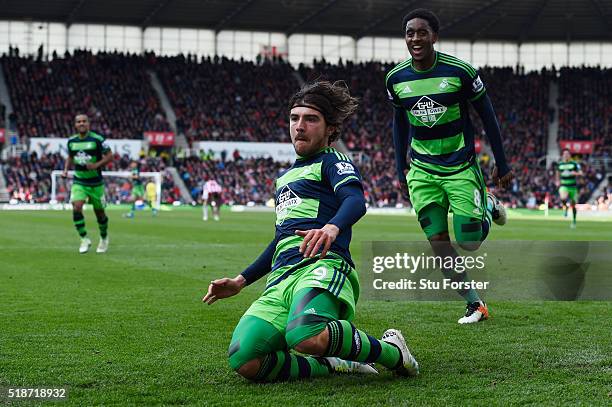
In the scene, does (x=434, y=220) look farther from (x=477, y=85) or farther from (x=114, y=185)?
(x=114, y=185)

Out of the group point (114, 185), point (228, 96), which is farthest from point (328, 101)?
point (228, 96)

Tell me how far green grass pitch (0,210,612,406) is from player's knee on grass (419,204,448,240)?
A: 699 mm

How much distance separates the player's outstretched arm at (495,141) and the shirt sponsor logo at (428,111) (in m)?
0.30

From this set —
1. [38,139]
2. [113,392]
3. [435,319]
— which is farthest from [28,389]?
[38,139]

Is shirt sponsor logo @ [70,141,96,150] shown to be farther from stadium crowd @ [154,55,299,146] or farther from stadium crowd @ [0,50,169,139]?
stadium crowd @ [154,55,299,146]

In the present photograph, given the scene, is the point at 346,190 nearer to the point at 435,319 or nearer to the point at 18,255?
the point at 435,319

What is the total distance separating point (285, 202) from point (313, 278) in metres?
0.60

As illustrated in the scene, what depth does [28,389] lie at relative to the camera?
4.11 metres

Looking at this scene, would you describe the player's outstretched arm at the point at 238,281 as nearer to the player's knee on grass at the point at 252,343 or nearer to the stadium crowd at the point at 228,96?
the player's knee on grass at the point at 252,343

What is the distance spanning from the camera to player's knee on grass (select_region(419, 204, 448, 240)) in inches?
271

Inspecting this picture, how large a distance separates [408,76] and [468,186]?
102cm

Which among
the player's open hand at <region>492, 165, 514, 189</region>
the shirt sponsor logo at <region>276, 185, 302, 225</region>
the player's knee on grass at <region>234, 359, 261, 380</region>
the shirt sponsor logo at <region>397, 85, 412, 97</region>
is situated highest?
the shirt sponsor logo at <region>397, 85, 412, 97</region>

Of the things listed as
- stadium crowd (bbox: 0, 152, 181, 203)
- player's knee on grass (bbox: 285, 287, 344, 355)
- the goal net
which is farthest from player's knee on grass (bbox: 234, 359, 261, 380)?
stadium crowd (bbox: 0, 152, 181, 203)

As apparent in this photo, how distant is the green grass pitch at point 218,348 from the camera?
4.10 metres
